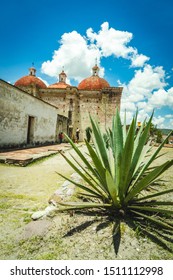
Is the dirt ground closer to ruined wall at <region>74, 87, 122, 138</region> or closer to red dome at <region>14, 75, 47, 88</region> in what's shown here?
ruined wall at <region>74, 87, 122, 138</region>

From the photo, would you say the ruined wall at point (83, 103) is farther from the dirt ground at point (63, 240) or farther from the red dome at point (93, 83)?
the dirt ground at point (63, 240)

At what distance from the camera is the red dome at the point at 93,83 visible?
25797 millimetres

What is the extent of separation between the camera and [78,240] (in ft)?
4.47

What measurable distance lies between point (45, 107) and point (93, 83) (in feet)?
51.3

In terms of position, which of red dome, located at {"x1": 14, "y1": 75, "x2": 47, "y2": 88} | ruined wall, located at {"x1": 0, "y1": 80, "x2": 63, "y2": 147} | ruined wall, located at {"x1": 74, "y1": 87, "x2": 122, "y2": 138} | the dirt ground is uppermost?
red dome, located at {"x1": 14, "y1": 75, "x2": 47, "y2": 88}

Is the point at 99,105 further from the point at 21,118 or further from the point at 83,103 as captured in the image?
the point at 21,118

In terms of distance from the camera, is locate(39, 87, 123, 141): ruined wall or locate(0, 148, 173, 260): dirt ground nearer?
locate(0, 148, 173, 260): dirt ground

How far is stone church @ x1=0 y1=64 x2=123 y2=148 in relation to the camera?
8.09m

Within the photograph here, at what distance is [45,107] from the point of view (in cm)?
1251

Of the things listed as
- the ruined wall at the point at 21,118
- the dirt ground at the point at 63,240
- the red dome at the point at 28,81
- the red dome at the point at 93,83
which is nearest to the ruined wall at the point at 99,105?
the red dome at the point at 93,83

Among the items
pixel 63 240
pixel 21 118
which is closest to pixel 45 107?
pixel 21 118

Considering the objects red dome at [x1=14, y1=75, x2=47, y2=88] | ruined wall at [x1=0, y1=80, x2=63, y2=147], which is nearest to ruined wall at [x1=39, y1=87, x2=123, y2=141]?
red dome at [x1=14, y1=75, x2=47, y2=88]
